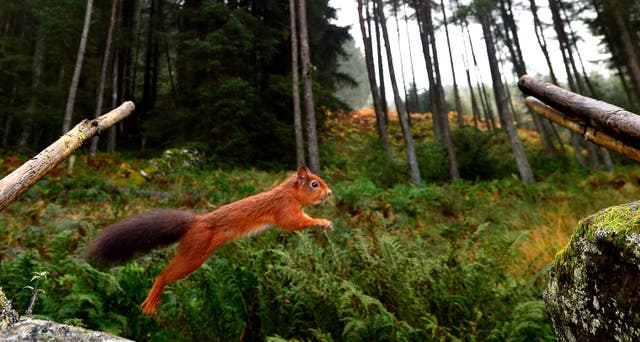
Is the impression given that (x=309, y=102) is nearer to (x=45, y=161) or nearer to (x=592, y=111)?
(x=592, y=111)

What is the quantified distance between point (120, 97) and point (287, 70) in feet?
40.7

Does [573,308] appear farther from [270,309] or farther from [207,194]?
[207,194]

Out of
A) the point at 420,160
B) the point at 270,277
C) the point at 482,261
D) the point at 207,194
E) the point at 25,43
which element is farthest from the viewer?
the point at 25,43

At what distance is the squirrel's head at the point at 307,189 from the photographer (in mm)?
1223

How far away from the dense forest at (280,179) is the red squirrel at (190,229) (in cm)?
58

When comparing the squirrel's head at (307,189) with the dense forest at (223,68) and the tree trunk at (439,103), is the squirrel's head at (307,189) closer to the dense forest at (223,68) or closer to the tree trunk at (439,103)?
the dense forest at (223,68)

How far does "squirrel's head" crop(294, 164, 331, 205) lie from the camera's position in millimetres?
1223

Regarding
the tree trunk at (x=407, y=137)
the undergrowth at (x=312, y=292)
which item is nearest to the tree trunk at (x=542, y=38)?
the tree trunk at (x=407, y=137)

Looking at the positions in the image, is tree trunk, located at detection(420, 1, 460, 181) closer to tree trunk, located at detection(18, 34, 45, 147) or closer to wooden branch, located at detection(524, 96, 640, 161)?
wooden branch, located at detection(524, 96, 640, 161)

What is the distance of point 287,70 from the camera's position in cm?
1762

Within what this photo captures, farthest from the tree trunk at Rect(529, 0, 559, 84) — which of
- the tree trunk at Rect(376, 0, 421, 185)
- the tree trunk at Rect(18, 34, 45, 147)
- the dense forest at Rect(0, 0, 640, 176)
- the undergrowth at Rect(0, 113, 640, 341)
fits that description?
the tree trunk at Rect(18, 34, 45, 147)

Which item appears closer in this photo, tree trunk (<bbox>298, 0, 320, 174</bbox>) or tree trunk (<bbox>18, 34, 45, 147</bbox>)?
tree trunk (<bbox>298, 0, 320, 174</bbox>)

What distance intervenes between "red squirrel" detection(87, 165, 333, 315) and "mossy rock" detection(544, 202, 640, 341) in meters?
0.97

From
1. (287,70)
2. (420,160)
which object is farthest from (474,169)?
(287,70)
